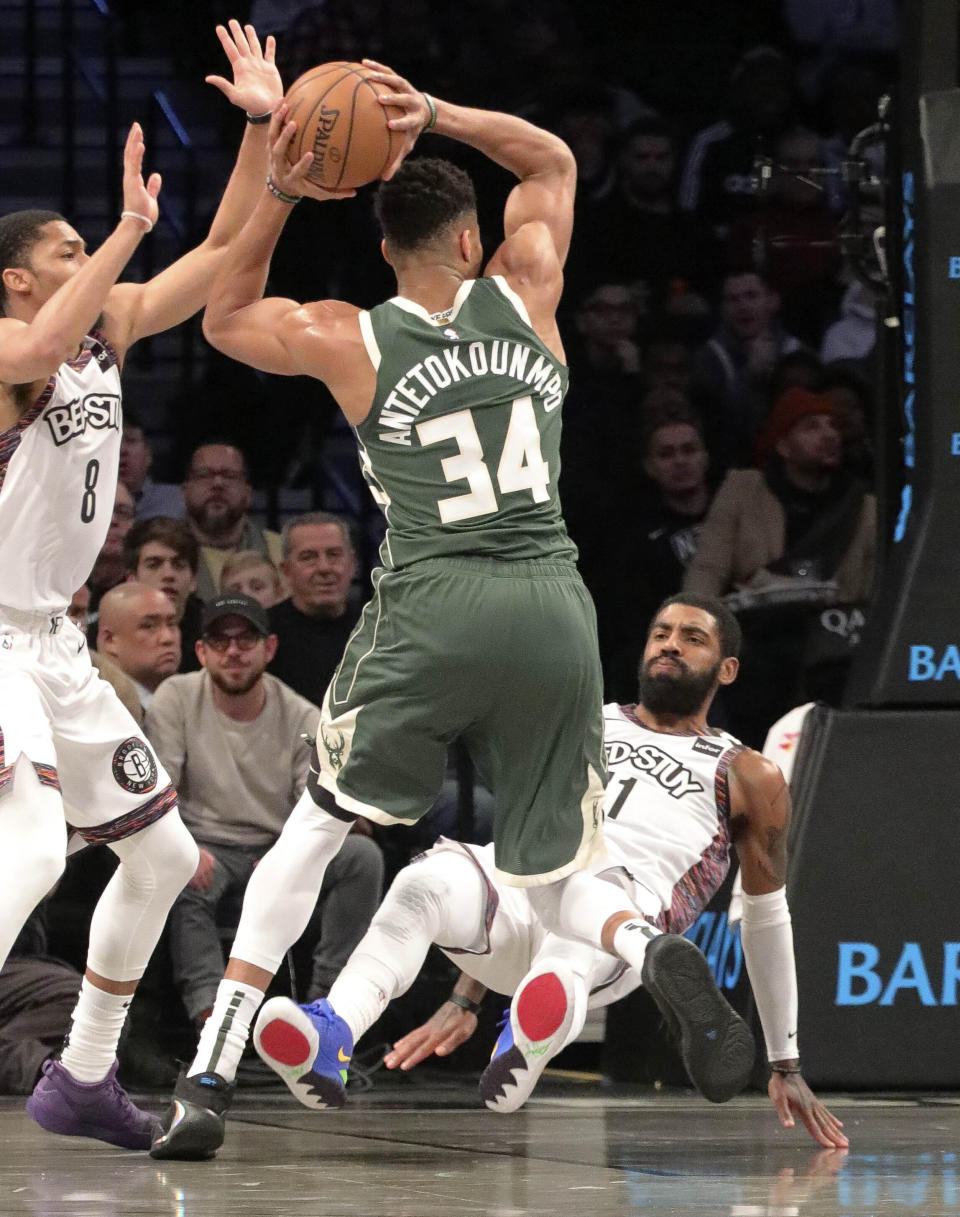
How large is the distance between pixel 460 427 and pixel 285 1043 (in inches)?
56.0

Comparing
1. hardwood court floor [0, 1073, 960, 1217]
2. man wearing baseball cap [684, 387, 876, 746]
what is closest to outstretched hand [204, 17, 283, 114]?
hardwood court floor [0, 1073, 960, 1217]

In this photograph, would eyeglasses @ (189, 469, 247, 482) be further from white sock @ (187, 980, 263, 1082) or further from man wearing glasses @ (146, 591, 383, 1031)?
white sock @ (187, 980, 263, 1082)

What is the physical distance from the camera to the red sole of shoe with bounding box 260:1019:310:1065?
4348mm

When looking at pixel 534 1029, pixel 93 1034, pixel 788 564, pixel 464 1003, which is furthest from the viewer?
pixel 788 564

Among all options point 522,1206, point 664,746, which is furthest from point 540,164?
point 522,1206

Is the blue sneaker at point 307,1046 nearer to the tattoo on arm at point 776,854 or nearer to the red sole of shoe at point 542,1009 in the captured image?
the red sole of shoe at point 542,1009

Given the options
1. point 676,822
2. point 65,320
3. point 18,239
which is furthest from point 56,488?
point 676,822

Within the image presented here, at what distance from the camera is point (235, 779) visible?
724 cm

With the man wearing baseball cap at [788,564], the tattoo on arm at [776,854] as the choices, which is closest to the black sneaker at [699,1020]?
the tattoo on arm at [776,854]

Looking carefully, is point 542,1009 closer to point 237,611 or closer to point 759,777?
point 759,777

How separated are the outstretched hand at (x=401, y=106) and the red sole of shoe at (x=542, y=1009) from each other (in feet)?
6.16

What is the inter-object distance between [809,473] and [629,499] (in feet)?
2.74

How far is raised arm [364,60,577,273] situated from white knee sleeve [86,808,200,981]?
1594 mm

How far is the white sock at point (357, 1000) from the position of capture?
15.1 feet
